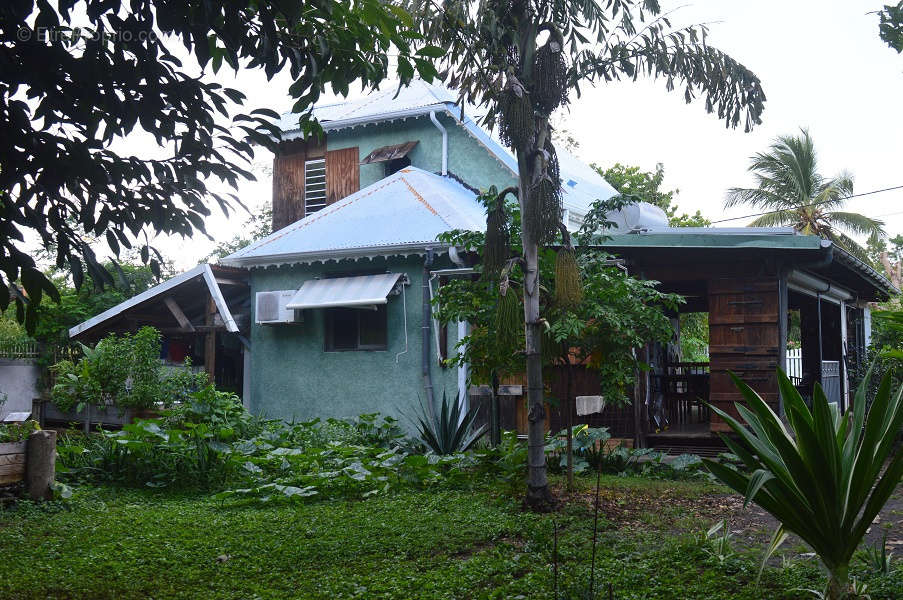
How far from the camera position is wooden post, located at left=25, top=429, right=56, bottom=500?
7.38 metres

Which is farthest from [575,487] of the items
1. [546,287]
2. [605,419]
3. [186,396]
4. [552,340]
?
[186,396]

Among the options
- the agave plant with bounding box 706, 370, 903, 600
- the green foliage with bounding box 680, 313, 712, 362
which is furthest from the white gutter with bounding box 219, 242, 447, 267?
the green foliage with bounding box 680, 313, 712, 362

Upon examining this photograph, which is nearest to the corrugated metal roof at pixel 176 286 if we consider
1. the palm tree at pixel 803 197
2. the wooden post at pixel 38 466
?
the wooden post at pixel 38 466

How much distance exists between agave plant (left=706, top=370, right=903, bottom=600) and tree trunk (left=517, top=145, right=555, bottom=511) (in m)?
2.76

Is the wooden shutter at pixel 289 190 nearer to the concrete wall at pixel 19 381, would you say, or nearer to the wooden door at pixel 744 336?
the concrete wall at pixel 19 381

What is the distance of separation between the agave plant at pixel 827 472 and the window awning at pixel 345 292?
8.38 meters

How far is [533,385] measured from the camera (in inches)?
257

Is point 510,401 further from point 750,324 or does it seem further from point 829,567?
point 829,567

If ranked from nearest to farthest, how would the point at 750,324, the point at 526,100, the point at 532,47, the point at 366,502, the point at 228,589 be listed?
the point at 228,589, the point at 526,100, the point at 532,47, the point at 366,502, the point at 750,324

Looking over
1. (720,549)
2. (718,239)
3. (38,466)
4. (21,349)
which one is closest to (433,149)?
(718,239)

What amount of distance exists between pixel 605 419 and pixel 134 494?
5.73 m

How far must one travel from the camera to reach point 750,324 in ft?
33.2

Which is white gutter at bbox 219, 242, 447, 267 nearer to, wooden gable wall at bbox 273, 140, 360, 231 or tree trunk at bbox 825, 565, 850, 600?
wooden gable wall at bbox 273, 140, 360, 231

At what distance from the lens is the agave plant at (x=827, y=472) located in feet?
12.0
